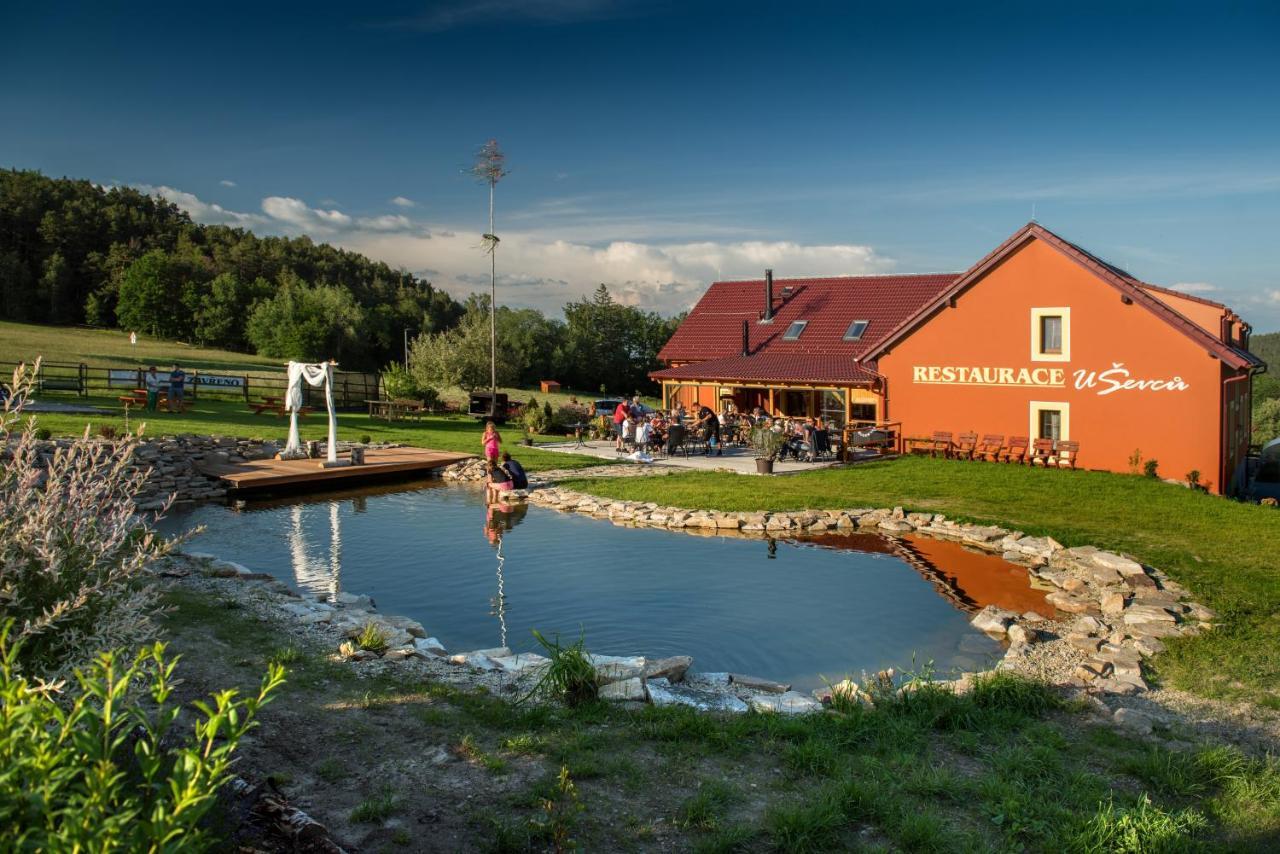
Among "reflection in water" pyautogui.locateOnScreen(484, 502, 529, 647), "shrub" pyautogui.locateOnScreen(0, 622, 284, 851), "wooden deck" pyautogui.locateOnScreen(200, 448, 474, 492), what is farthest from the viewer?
"wooden deck" pyautogui.locateOnScreen(200, 448, 474, 492)

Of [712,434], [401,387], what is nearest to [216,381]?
[401,387]

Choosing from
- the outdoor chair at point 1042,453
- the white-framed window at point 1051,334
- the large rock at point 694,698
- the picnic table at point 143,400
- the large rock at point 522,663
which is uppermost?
the white-framed window at point 1051,334

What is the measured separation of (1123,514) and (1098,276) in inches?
318

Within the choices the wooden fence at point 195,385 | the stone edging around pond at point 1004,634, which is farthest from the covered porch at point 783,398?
the wooden fence at point 195,385

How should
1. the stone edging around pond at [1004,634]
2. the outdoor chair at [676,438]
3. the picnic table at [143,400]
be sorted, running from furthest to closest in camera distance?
the picnic table at [143,400]
the outdoor chair at [676,438]
the stone edging around pond at [1004,634]

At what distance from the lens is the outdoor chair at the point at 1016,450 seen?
22.8 metres

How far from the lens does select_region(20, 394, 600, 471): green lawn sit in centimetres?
2278

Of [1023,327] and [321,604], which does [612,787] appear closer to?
[321,604]

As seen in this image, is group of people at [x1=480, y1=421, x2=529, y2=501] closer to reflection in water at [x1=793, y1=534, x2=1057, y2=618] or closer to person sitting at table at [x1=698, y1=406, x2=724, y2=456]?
reflection in water at [x1=793, y1=534, x2=1057, y2=618]

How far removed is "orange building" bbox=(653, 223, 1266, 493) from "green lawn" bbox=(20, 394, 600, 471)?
8.72 m

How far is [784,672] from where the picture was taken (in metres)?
9.23

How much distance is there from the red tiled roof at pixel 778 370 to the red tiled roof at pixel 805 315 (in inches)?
4.7

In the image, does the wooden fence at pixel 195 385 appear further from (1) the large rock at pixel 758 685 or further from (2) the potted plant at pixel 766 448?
(1) the large rock at pixel 758 685

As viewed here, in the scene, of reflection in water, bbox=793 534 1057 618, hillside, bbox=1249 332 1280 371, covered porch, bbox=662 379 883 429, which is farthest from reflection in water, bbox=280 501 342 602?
hillside, bbox=1249 332 1280 371
